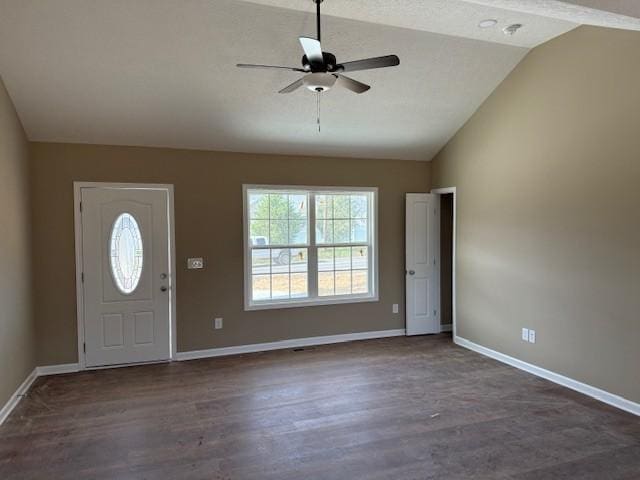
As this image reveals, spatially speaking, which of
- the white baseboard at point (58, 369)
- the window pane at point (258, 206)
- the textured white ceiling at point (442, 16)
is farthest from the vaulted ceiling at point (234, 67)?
the white baseboard at point (58, 369)

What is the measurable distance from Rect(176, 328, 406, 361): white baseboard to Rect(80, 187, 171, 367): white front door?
0.33 meters

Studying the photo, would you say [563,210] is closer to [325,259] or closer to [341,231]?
[341,231]

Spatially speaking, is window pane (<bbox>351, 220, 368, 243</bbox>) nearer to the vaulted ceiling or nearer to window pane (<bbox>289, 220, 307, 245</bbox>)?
window pane (<bbox>289, 220, 307, 245</bbox>)

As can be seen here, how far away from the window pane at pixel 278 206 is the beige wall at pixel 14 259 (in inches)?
100

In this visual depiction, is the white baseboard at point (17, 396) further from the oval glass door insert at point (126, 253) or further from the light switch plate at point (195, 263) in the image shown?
the light switch plate at point (195, 263)

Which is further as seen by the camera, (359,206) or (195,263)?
(359,206)

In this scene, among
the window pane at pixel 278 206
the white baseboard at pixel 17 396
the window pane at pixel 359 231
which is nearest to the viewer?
the white baseboard at pixel 17 396

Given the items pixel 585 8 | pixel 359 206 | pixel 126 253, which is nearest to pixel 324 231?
pixel 359 206

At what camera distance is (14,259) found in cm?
394

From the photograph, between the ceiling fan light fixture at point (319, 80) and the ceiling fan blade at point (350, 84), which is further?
the ceiling fan blade at point (350, 84)

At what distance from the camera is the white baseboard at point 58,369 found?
4602mm

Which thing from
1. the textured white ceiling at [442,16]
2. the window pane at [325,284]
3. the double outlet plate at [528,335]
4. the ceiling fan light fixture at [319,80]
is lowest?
the double outlet plate at [528,335]

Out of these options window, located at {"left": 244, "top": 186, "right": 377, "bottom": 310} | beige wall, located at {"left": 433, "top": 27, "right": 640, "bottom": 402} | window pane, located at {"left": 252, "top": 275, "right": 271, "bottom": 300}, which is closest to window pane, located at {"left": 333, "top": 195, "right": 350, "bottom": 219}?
window, located at {"left": 244, "top": 186, "right": 377, "bottom": 310}

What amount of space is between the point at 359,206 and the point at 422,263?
1163mm
